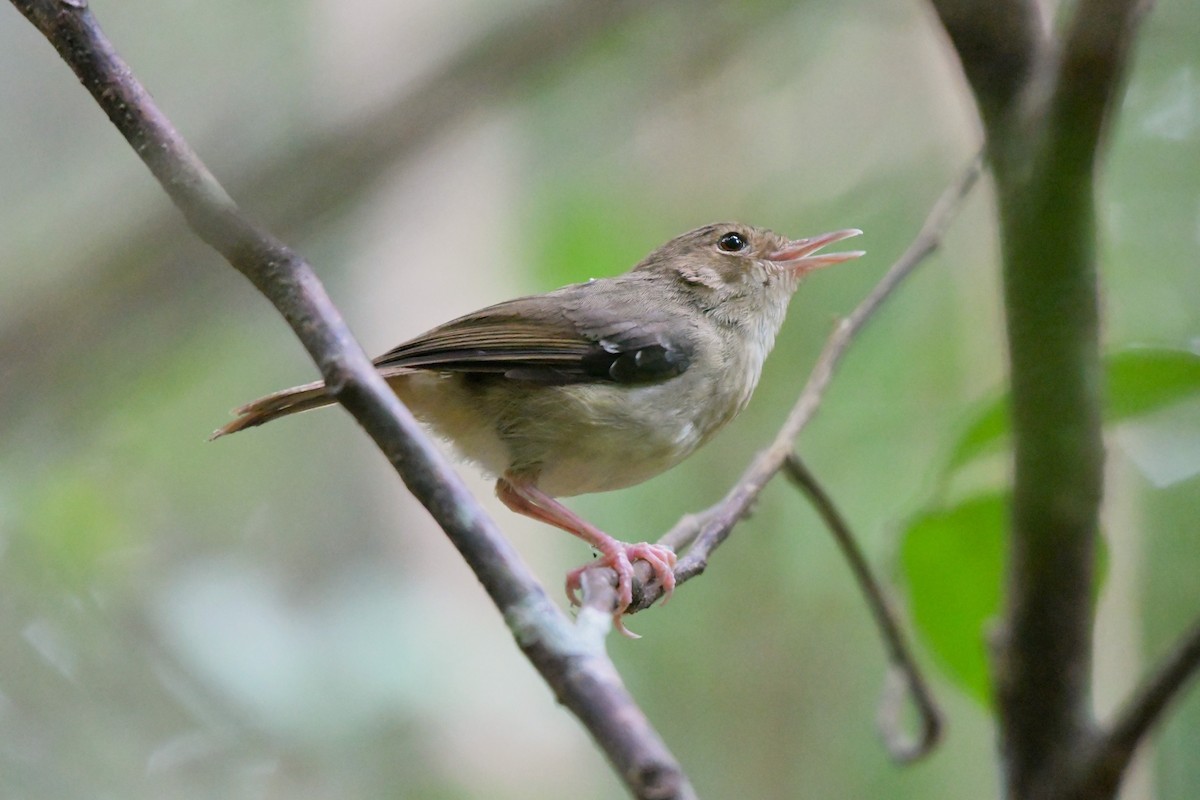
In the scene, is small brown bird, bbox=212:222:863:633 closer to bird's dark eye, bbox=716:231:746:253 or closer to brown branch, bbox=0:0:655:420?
bird's dark eye, bbox=716:231:746:253

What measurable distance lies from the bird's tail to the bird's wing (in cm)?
32

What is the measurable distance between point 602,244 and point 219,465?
3.38 m

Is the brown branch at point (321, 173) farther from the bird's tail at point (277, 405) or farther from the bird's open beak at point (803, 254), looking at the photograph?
the bird's open beak at point (803, 254)

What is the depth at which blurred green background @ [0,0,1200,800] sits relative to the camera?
14.1 feet

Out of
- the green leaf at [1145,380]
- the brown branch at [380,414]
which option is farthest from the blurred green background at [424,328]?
the brown branch at [380,414]

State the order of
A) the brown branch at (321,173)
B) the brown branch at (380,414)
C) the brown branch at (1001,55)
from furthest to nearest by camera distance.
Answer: the brown branch at (321,173) → the brown branch at (1001,55) → the brown branch at (380,414)

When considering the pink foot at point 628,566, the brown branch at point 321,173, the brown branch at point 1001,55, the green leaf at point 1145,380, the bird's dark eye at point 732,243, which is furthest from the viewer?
the bird's dark eye at point 732,243

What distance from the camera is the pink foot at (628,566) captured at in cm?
268

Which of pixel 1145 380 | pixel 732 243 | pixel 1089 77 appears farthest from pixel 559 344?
pixel 1089 77

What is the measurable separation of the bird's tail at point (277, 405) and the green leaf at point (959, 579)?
Result: 1.58m

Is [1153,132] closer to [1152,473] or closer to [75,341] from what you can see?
[1152,473]

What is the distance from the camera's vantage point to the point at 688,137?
739cm

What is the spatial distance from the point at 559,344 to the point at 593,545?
63cm

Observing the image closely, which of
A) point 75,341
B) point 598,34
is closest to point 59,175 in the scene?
point 75,341
